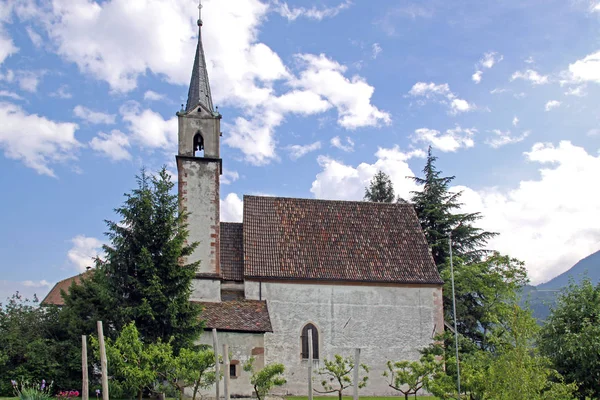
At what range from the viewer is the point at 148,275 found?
24.0m

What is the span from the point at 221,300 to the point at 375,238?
9.16m

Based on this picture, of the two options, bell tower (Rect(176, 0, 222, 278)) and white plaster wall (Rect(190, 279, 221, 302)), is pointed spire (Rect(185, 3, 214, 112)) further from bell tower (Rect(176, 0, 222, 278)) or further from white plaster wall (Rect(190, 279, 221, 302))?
white plaster wall (Rect(190, 279, 221, 302))

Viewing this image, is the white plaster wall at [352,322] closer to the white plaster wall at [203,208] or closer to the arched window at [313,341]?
the arched window at [313,341]

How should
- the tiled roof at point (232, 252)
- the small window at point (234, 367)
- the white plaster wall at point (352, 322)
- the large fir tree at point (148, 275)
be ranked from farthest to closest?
the tiled roof at point (232, 252) → the white plaster wall at point (352, 322) → the small window at point (234, 367) → the large fir tree at point (148, 275)

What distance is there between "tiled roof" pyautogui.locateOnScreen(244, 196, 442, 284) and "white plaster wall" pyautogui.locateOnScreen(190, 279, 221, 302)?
161 centimetres

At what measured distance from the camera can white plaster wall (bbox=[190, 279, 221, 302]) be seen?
2881cm

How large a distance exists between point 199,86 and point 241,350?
14322 millimetres

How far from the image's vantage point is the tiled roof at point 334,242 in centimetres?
3039

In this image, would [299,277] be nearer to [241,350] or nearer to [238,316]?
[238,316]

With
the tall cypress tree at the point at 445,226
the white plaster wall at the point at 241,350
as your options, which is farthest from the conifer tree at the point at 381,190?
the white plaster wall at the point at 241,350

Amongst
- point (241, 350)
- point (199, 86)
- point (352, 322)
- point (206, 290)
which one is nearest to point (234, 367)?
point (241, 350)

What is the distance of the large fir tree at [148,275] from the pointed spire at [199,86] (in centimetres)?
741

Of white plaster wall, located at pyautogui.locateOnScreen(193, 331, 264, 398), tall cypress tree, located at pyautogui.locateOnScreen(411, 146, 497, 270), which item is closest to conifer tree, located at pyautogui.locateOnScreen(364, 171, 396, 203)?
tall cypress tree, located at pyautogui.locateOnScreen(411, 146, 497, 270)

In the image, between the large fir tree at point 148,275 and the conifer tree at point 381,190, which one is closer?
the large fir tree at point 148,275
